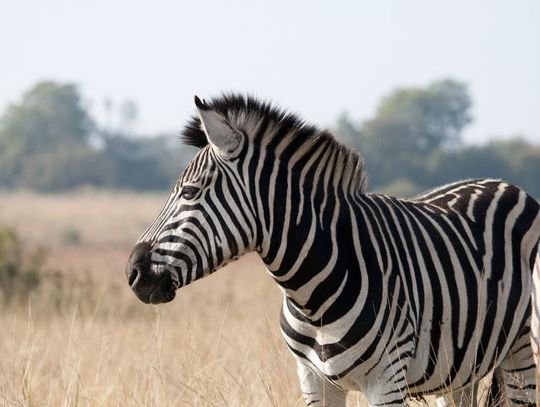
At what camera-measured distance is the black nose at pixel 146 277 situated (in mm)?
4750

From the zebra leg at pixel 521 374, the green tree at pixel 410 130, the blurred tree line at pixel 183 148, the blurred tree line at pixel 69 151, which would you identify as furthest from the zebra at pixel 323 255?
the blurred tree line at pixel 69 151

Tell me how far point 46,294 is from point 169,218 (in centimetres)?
1030

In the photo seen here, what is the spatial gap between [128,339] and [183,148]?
262 ft

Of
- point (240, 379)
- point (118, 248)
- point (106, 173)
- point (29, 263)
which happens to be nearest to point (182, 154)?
point (106, 173)

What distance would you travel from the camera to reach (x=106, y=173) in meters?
76.2

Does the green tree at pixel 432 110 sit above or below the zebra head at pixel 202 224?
above

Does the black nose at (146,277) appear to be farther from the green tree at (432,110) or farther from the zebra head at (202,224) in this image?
the green tree at (432,110)

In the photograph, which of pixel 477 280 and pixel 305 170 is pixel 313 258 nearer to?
pixel 305 170

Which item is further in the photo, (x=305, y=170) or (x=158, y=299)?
(x=305, y=170)

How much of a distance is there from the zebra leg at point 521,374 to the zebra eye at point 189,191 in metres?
2.05

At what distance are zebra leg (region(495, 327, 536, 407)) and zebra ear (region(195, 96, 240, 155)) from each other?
199 centimetres

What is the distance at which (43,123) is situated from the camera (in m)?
95.0

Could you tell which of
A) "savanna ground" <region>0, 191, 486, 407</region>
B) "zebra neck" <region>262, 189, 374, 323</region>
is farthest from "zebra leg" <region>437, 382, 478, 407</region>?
"zebra neck" <region>262, 189, 374, 323</region>

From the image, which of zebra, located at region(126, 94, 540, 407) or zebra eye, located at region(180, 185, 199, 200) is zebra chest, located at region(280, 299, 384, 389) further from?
zebra eye, located at region(180, 185, 199, 200)
